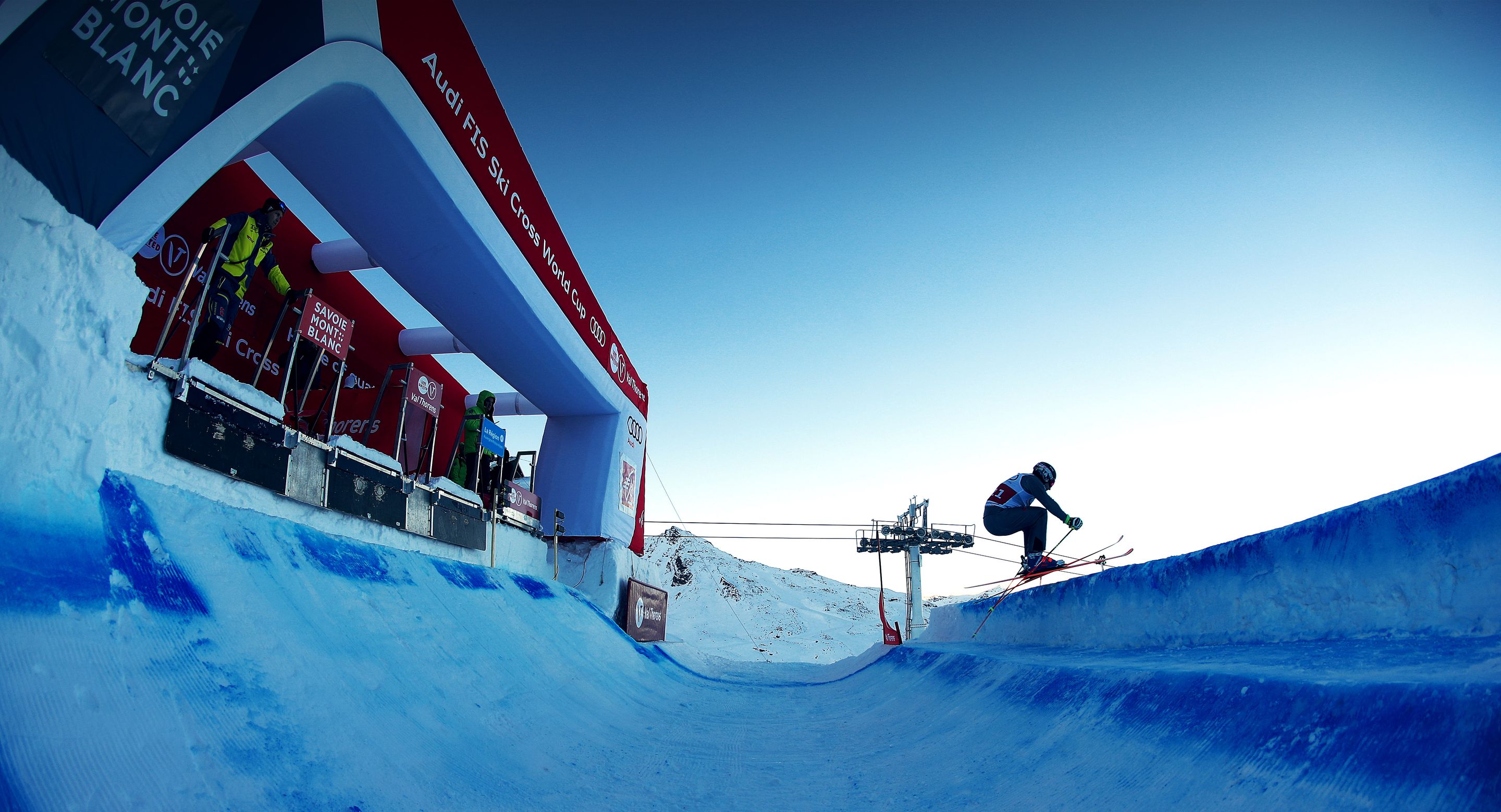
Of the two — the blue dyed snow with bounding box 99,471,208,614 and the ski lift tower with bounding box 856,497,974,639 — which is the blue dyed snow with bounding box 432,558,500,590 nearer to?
the blue dyed snow with bounding box 99,471,208,614

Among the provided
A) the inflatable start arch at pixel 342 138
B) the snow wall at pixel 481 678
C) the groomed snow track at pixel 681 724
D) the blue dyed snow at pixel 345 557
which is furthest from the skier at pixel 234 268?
the groomed snow track at pixel 681 724

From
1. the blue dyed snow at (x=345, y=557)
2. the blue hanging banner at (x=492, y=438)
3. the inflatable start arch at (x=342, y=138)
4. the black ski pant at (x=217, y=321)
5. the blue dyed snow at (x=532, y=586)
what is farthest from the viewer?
the blue hanging banner at (x=492, y=438)

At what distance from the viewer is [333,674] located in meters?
3.38

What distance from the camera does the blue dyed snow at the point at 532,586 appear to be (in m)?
8.52

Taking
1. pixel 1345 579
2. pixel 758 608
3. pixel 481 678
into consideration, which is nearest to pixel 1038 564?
pixel 1345 579

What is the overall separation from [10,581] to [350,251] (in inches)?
320

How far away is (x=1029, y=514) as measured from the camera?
721cm

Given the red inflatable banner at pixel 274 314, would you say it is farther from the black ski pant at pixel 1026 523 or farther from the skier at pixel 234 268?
the black ski pant at pixel 1026 523

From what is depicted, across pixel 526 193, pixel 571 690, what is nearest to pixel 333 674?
pixel 571 690

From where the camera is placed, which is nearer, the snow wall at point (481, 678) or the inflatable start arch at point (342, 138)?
the snow wall at point (481, 678)

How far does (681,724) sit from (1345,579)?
454 centimetres

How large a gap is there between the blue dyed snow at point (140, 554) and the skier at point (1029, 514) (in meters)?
6.61

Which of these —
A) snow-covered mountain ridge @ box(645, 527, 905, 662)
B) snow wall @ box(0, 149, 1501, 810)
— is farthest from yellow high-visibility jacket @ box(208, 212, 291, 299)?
snow-covered mountain ridge @ box(645, 527, 905, 662)

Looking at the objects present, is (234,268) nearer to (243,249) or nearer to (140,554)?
(243,249)
